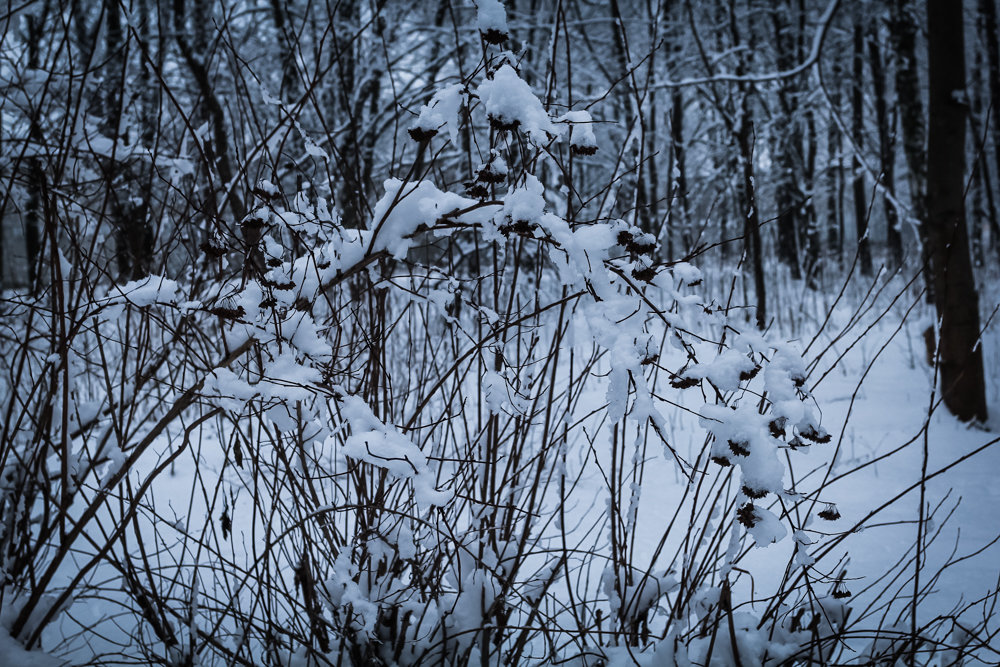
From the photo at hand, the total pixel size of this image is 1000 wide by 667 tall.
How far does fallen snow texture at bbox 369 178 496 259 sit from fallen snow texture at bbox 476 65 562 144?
16cm

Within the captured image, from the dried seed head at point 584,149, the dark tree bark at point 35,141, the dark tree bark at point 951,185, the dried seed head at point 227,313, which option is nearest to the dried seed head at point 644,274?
the dried seed head at point 584,149

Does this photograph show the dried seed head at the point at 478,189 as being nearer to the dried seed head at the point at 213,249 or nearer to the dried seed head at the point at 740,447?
the dried seed head at the point at 213,249

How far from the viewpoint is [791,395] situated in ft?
3.03

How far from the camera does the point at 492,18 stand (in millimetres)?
1001

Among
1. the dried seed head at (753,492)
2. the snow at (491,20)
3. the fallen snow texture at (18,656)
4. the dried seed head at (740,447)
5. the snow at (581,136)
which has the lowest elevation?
the fallen snow texture at (18,656)

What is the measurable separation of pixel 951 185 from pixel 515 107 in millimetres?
3170

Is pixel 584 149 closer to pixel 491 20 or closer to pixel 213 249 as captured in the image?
pixel 491 20

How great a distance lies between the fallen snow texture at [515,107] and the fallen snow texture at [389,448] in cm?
51

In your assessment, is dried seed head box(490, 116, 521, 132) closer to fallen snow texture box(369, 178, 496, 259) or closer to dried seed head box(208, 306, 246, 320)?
fallen snow texture box(369, 178, 496, 259)

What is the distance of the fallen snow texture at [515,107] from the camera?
875 millimetres

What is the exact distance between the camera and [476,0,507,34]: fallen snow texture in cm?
100

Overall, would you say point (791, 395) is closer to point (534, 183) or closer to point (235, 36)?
point (534, 183)

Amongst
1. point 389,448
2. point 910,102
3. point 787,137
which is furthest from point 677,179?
point 787,137

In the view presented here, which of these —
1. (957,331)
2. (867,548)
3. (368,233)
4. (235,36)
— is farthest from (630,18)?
(368,233)
